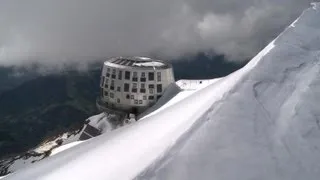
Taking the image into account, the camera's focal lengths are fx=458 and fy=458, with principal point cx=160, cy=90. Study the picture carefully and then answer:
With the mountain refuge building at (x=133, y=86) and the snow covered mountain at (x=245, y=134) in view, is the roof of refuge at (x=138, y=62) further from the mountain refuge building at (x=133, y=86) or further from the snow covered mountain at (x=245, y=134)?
the snow covered mountain at (x=245, y=134)

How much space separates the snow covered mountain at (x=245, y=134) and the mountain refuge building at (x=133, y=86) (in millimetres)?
59804

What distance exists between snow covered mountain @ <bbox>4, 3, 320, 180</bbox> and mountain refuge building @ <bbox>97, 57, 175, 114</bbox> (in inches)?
2355

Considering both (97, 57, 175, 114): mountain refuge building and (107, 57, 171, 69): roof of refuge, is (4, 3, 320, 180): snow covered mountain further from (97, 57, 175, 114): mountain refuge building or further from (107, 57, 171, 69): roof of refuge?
(107, 57, 171, 69): roof of refuge

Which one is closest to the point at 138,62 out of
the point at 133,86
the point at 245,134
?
the point at 133,86

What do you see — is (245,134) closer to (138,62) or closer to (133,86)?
(133,86)

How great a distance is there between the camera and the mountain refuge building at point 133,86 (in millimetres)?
70812

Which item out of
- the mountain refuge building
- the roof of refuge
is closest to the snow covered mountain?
the mountain refuge building

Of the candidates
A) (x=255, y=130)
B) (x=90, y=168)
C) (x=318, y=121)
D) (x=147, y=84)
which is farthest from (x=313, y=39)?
(x=147, y=84)

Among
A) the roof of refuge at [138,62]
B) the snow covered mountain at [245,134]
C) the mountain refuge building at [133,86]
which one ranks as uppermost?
the snow covered mountain at [245,134]

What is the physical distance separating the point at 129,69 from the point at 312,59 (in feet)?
201

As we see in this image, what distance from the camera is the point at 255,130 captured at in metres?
8.77

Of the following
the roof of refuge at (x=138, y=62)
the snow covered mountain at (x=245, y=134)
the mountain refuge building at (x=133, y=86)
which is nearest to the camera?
the snow covered mountain at (x=245, y=134)

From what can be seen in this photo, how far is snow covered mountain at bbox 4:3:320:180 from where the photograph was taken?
8.34 meters

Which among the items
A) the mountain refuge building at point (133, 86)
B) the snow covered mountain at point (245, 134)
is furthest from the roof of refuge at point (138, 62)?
the snow covered mountain at point (245, 134)
